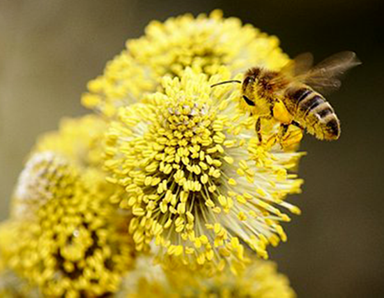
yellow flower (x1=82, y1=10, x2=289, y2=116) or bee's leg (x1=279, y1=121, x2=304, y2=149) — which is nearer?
bee's leg (x1=279, y1=121, x2=304, y2=149)

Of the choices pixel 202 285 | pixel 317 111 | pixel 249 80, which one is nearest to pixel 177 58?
pixel 249 80

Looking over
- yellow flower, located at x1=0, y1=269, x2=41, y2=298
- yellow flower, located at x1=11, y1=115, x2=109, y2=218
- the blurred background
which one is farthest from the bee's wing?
the blurred background

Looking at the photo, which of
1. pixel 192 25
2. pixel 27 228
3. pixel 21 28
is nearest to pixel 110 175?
pixel 27 228

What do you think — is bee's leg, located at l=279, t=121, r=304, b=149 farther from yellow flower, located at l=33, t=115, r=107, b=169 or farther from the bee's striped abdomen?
yellow flower, located at l=33, t=115, r=107, b=169

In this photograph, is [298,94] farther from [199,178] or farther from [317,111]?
[199,178]

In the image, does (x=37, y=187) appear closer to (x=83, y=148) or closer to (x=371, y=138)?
(x=83, y=148)

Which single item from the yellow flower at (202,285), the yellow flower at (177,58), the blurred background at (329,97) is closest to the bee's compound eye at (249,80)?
the yellow flower at (177,58)

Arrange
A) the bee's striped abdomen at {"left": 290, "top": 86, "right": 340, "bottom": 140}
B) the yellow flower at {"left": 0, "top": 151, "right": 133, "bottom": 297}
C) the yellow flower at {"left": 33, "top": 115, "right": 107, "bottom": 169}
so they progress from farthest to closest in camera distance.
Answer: the yellow flower at {"left": 33, "top": 115, "right": 107, "bottom": 169}
the yellow flower at {"left": 0, "top": 151, "right": 133, "bottom": 297}
the bee's striped abdomen at {"left": 290, "top": 86, "right": 340, "bottom": 140}
